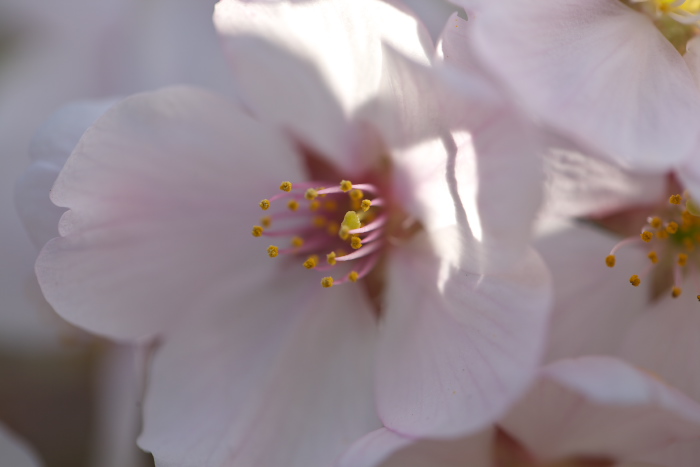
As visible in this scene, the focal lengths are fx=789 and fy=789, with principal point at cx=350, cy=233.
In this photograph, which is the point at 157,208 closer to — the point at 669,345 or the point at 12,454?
the point at 12,454

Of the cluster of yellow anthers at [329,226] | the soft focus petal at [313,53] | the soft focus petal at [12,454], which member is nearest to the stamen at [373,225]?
the cluster of yellow anthers at [329,226]

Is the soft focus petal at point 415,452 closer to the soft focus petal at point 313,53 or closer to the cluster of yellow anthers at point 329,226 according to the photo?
the cluster of yellow anthers at point 329,226

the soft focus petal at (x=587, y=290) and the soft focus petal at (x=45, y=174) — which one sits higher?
the soft focus petal at (x=45, y=174)

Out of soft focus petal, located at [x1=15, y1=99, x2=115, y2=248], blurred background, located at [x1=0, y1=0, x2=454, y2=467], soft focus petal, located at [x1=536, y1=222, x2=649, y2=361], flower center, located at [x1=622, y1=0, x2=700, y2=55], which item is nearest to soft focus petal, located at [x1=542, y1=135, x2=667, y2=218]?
soft focus petal, located at [x1=536, y1=222, x2=649, y2=361]

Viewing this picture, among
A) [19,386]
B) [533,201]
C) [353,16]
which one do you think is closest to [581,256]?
[533,201]

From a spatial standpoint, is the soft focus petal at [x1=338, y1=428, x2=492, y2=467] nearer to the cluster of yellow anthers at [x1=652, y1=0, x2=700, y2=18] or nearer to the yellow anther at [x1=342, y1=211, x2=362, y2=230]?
the yellow anther at [x1=342, y1=211, x2=362, y2=230]
